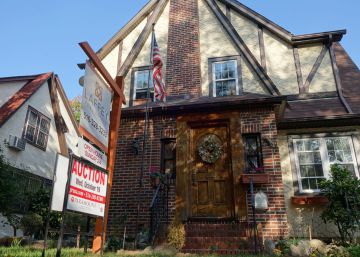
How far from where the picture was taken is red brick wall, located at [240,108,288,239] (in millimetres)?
7137

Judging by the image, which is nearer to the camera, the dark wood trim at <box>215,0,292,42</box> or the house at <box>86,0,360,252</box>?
the house at <box>86,0,360,252</box>

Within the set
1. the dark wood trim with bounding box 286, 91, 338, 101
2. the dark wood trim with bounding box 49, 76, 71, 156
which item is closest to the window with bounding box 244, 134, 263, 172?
the dark wood trim with bounding box 286, 91, 338, 101

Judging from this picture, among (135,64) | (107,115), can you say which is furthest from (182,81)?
(107,115)

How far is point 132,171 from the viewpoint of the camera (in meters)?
8.46

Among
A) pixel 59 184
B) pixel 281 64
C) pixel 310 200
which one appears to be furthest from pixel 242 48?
pixel 59 184

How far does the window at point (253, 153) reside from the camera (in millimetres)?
8055

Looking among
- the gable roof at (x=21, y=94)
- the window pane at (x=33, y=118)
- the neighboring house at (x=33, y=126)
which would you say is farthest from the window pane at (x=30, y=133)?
the gable roof at (x=21, y=94)

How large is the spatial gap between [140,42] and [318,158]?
22.6 feet

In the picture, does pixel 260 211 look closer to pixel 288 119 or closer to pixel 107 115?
pixel 288 119

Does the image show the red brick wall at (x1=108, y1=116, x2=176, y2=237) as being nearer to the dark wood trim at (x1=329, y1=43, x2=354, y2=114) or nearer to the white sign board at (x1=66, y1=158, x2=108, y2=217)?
the white sign board at (x1=66, y1=158, x2=108, y2=217)

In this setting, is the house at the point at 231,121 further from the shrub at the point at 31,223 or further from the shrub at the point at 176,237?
the shrub at the point at 31,223

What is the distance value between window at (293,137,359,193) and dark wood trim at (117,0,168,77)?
5994 millimetres

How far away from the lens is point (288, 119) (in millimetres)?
9133

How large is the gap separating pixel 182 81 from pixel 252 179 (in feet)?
13.6
